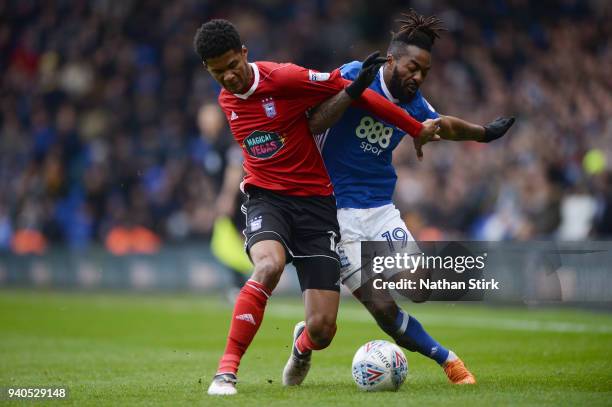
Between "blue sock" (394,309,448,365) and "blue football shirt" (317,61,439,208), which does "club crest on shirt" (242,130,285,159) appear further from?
"blue sock" (394,309,448,365)

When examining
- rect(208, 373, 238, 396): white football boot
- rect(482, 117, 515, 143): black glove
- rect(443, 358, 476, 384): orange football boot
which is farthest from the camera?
rect(482, 117, 515, 143): black glove

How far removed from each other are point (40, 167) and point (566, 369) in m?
17.4

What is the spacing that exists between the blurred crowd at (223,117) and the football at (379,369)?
6549mm

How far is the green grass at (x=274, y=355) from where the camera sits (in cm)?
620

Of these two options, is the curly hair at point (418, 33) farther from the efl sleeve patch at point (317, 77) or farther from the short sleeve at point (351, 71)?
the efl sleeve patch at point (317, 77)

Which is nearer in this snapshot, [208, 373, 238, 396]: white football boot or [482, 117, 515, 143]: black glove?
[208, 373, 238, 396]: white football boot

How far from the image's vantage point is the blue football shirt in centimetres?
704

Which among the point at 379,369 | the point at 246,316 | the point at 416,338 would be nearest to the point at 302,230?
the point at 246,316

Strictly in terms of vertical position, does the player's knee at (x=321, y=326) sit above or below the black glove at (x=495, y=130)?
below

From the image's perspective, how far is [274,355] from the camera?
9547 millimetres

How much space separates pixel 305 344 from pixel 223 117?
13853 mm

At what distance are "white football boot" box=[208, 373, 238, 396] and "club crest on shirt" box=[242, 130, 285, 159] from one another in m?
1.44

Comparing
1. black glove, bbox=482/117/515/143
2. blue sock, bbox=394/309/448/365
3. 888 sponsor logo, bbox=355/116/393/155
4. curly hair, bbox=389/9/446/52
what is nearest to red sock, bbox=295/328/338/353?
blue sock, bbox=394/309/448/365

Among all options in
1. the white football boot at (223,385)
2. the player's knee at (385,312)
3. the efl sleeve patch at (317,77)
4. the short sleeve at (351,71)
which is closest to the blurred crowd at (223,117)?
the short sleeve at (351,71)
